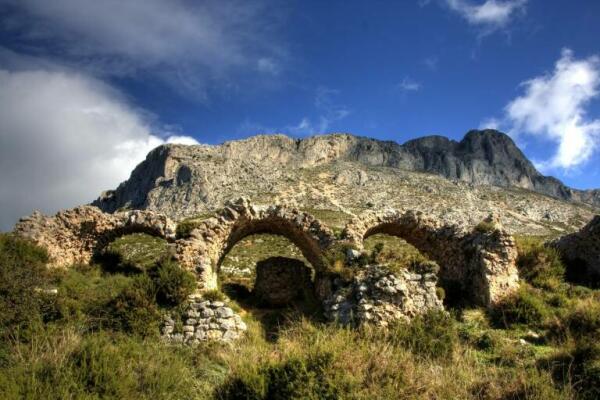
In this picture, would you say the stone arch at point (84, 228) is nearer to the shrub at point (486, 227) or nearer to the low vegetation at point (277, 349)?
the low vegetation at point (277, 349)

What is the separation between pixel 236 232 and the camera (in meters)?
17.0

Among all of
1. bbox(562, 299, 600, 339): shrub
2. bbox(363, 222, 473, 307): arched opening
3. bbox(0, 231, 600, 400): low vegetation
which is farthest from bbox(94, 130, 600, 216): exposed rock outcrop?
bbox(562, 299, 600, 339): shrub

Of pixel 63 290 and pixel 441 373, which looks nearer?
pixel 441 373

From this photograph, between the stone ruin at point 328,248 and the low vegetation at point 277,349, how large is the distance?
696 mm

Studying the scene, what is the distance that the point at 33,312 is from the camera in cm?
1088

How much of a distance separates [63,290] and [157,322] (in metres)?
3.01

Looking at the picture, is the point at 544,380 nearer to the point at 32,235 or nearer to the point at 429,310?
the point at 429,310

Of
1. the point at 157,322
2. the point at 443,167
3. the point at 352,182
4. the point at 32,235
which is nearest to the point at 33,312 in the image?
the point at 157,322

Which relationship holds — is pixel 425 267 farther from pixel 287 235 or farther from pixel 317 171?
pixel 317 171

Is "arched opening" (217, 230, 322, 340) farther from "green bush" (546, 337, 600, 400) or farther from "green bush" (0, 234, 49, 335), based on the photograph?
"green bush" (546, 337, 600, 400)

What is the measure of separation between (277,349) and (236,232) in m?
8.46

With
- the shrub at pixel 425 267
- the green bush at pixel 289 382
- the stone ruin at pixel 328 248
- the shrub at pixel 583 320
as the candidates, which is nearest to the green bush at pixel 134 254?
the stone ruin at pixel 328 248

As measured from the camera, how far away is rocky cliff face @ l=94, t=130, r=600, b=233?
74.1m

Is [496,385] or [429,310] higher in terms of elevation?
[429,310]
